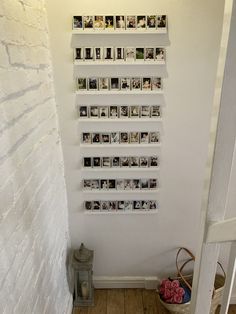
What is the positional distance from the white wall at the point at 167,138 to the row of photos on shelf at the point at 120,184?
6cm

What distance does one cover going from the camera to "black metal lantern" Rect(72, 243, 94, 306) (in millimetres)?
1873

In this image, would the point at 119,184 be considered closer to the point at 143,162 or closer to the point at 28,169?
the point at 143,162

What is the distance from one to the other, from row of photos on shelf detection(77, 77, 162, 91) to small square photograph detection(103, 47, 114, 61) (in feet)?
0.35

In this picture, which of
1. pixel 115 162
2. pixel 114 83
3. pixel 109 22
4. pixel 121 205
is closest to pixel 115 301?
pixel 121 205

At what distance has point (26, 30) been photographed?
1201 millimetres

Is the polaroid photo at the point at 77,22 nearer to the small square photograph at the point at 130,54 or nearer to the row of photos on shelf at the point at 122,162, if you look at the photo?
the small square photograph at the point at 130,54

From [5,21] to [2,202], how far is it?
0.60 meters

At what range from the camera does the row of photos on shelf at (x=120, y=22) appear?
59.4 inches

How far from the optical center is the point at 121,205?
1.92 m

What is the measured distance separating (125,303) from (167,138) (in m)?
1.19

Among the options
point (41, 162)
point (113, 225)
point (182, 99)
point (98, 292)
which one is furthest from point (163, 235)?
point (41, 162)

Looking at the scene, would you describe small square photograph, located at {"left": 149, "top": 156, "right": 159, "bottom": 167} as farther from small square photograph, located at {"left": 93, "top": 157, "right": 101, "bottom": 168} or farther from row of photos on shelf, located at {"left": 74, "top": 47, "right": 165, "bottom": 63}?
row of photos on shelf, located at {"left": 74, "top": 47, "right": 165, "bottom": 63}

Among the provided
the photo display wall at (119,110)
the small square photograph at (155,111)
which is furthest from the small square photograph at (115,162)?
the small square photograph at (155,111)

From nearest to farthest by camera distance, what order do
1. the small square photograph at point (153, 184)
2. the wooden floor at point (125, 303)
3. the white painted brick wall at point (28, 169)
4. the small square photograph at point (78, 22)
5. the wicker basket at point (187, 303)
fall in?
the white painted brick wall at point (28, 169), the small square photograph at point (78, 22), the wicker basket at point (187, 303), the small square photograph at point (153, 184), the wooden floor at point (125, 303)
